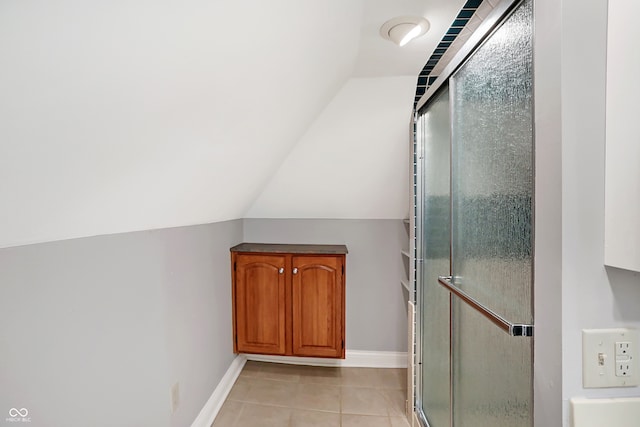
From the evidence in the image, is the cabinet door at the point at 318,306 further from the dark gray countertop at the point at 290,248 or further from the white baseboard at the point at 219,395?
the white baseboard at the point at 219,395

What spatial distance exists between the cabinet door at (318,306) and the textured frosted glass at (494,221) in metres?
1.17

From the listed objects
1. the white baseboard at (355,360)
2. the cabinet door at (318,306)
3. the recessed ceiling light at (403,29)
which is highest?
the recessed ceiling light at (403,29)

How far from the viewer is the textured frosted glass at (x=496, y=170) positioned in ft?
2.81

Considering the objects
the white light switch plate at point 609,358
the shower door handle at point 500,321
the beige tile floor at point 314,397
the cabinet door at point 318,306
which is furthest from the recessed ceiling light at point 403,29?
the beige tile floor at point 314,397

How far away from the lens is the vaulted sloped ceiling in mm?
576

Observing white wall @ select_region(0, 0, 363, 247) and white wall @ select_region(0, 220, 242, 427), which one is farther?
white wall @ select_region(0, 220, 242, 427)

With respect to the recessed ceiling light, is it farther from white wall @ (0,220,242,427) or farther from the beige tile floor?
the beige tile floor

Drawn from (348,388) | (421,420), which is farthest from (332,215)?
(421,420)

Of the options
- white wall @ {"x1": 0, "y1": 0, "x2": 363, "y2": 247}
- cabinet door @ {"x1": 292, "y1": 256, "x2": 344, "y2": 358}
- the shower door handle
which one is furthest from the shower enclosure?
cabinet door @ {"x1": 292, "y1": 256, "x2": 344, "y2": 358}

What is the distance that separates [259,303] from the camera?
8.22ft

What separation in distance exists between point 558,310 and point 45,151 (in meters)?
1.21

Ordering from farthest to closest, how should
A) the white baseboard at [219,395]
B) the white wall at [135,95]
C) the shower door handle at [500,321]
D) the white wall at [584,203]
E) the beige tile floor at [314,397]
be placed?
the beige tile floor at [314,397], the white baseboard at [219,395], the shower door handle at [500,321], the white wall at [584,203], the white wall at [135,95]

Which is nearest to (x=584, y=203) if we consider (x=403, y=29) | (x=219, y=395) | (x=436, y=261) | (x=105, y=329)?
(x=436, y=261)

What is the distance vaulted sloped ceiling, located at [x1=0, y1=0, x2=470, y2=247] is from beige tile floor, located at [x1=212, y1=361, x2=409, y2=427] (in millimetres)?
1400
